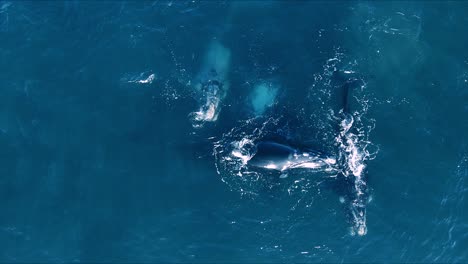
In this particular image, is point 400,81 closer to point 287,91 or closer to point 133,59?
point 287,91

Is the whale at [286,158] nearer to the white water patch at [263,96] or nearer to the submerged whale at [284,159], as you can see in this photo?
the submerged whale at [284,159]

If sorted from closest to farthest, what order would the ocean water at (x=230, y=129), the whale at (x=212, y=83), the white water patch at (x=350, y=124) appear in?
the ocean water at (x=230, y=129)
the white water patch at (x=350, y=124)
the whale at (x=212, y=83)

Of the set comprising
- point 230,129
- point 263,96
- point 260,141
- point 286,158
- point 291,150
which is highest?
point 263,96

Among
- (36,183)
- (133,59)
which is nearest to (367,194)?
(133,59)

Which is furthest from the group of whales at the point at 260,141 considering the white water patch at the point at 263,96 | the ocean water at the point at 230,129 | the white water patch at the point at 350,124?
the white water patch at the point at 263,96

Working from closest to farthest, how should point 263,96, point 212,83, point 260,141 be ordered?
1. point 260,141
2. point 263,96
3. point 212,83

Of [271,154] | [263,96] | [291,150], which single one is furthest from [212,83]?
[291,150]

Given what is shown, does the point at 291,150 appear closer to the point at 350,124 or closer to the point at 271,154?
the point at 271,154
